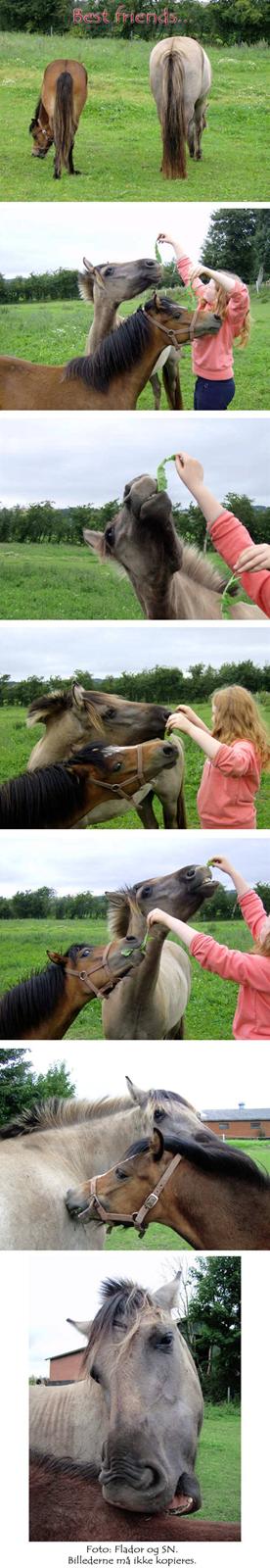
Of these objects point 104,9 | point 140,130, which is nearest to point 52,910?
point 140,130

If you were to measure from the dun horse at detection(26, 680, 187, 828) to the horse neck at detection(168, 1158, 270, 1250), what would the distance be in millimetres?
1605

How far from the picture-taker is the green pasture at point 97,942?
270 inches

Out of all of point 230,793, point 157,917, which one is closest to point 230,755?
point 230,793

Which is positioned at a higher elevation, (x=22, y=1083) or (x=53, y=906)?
(x=53, y=906)

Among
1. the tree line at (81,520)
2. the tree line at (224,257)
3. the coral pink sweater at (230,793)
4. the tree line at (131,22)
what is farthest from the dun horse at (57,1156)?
the tree line at (131,22)

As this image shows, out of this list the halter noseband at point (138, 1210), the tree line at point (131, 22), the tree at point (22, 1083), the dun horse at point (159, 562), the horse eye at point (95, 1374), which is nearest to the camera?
the horse eye at point (95, 1374)

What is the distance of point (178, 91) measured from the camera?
→ 28.6 ft

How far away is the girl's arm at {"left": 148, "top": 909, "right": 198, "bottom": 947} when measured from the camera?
19.4 feet

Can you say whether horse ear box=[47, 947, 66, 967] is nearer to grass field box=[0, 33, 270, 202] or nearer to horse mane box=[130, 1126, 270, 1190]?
horse mane box=[130, 1126, 270, 1190]

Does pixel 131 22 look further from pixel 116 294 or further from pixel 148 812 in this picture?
pixel 148 812

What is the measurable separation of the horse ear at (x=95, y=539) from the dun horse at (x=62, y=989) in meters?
1.58

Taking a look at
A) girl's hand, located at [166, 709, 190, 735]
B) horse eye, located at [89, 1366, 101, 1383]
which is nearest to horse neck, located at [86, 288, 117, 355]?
girl's hand, located at [166, 709, 190, 735]

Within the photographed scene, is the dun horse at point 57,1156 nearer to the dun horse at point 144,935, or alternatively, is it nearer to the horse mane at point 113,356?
the dun horse at point 144,935

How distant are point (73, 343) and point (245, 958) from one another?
3219 mm
